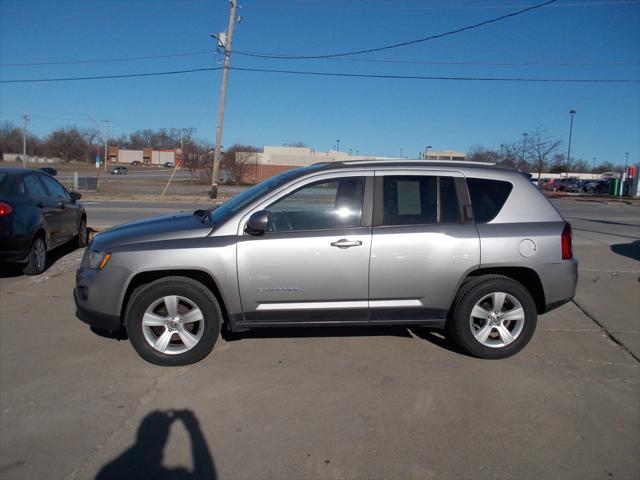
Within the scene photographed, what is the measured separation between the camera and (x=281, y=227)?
441 cm

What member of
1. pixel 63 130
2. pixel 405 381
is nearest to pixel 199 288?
pixel 405 381

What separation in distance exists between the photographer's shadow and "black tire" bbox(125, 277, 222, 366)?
0.82 metres

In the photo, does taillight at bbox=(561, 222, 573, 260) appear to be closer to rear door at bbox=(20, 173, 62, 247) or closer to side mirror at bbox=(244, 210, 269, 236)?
side mirror at bbox=(244, 210, 269, 236)

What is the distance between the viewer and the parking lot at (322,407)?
9.89 feet

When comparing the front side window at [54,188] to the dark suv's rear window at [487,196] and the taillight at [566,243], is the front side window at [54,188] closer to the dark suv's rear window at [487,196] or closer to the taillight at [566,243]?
the dark suv's rear window at [487,196]

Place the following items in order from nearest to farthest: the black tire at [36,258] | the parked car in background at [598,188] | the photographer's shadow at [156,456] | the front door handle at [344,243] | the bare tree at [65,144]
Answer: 1. the photographer's shadow at [156,456]
2. the front door handle at [344,243]
3. the black tire at [36,258]
4. the parked car in background at [598,188]
5. the bare tree at [65,144]

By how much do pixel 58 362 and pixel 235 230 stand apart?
1939 mm

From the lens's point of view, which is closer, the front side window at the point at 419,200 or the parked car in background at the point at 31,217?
the front side window at the point at 419,200

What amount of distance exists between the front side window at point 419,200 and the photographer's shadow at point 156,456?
231cm

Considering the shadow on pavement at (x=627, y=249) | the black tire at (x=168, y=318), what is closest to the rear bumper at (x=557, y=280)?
the black tire at (x=168, y=318)

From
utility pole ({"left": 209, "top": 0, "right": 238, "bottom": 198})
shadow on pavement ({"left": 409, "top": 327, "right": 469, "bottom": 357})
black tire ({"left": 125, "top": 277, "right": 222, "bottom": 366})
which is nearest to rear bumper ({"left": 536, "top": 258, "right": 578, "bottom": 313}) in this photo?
shadow on pavement ({"left": 409, "top": 327, "right": 469, "bottom": 357})

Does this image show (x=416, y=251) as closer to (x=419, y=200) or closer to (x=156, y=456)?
(x=419, y=200)

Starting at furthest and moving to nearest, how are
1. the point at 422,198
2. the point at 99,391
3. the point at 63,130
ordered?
the point at 63,130 → the point at 422,198 → the point at 99,391

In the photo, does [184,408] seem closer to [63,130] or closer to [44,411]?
[44,411]
